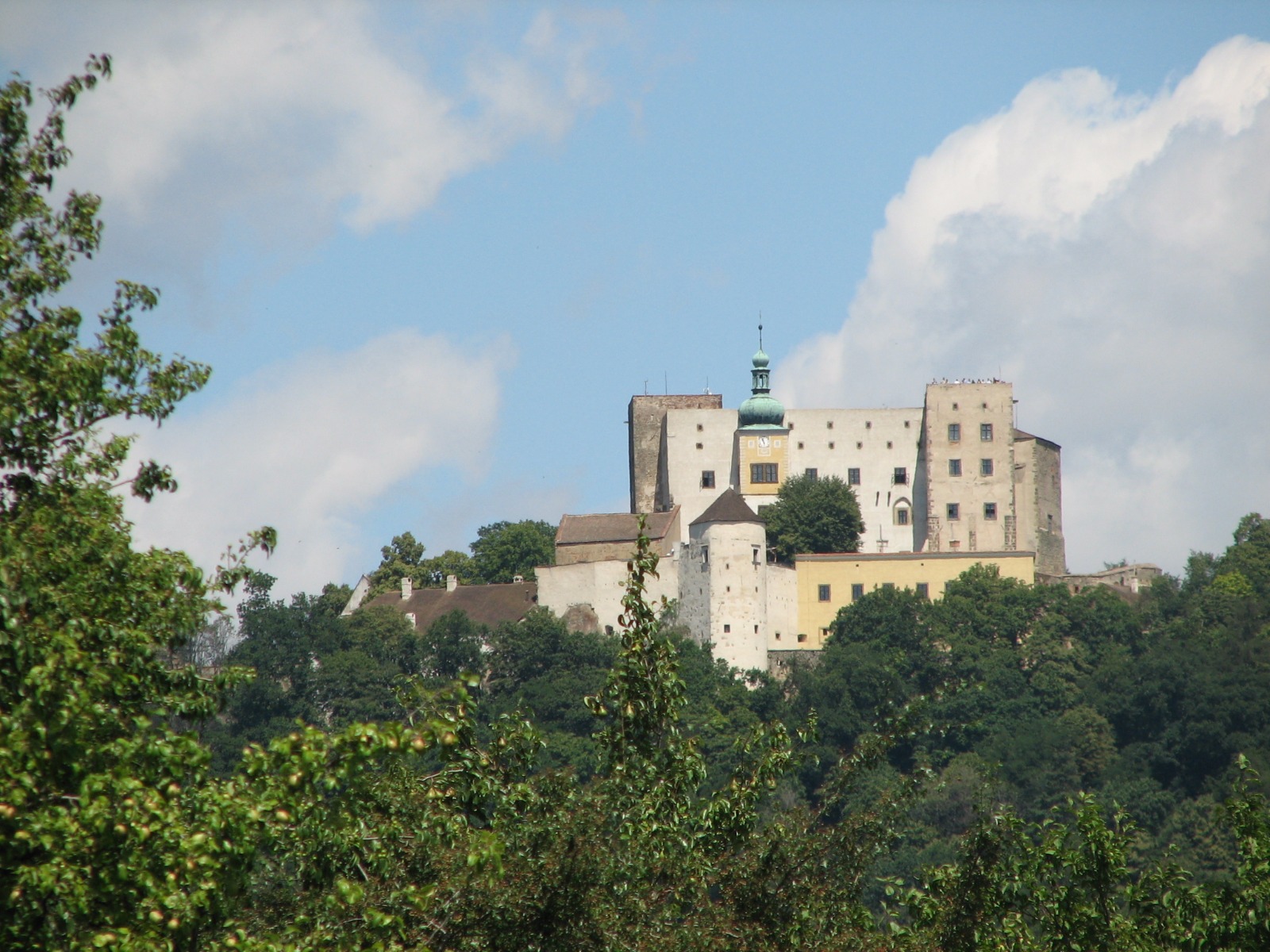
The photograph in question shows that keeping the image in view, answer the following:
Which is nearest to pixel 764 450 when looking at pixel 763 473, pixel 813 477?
pixel 763 473

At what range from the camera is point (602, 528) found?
77.4 meters

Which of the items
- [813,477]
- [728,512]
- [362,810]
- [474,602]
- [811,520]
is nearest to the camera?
[362,810]

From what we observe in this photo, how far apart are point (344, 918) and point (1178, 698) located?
2456 inches

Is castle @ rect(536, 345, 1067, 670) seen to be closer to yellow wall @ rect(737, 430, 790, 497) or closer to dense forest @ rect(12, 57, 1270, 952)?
yellow wall @ rect(737, 430, 790, 497)

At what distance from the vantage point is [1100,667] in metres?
74.9

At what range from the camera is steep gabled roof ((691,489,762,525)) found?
73.0 meters

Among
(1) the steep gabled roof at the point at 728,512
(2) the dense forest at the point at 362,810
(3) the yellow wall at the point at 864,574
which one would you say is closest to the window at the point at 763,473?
(1) the steep gabled roof at the point at 728,512

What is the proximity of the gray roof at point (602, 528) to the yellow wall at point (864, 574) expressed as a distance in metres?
5.56

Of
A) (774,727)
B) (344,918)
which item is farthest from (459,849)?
(774,727)

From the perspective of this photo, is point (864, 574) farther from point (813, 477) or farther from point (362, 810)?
point (362, 810)

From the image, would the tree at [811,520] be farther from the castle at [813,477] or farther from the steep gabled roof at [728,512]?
the steep gabled roof at [728,512]

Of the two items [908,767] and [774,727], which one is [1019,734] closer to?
[908,767]

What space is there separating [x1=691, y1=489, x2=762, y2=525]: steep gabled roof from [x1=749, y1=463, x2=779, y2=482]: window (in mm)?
3909

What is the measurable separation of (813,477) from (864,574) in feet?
16.7
